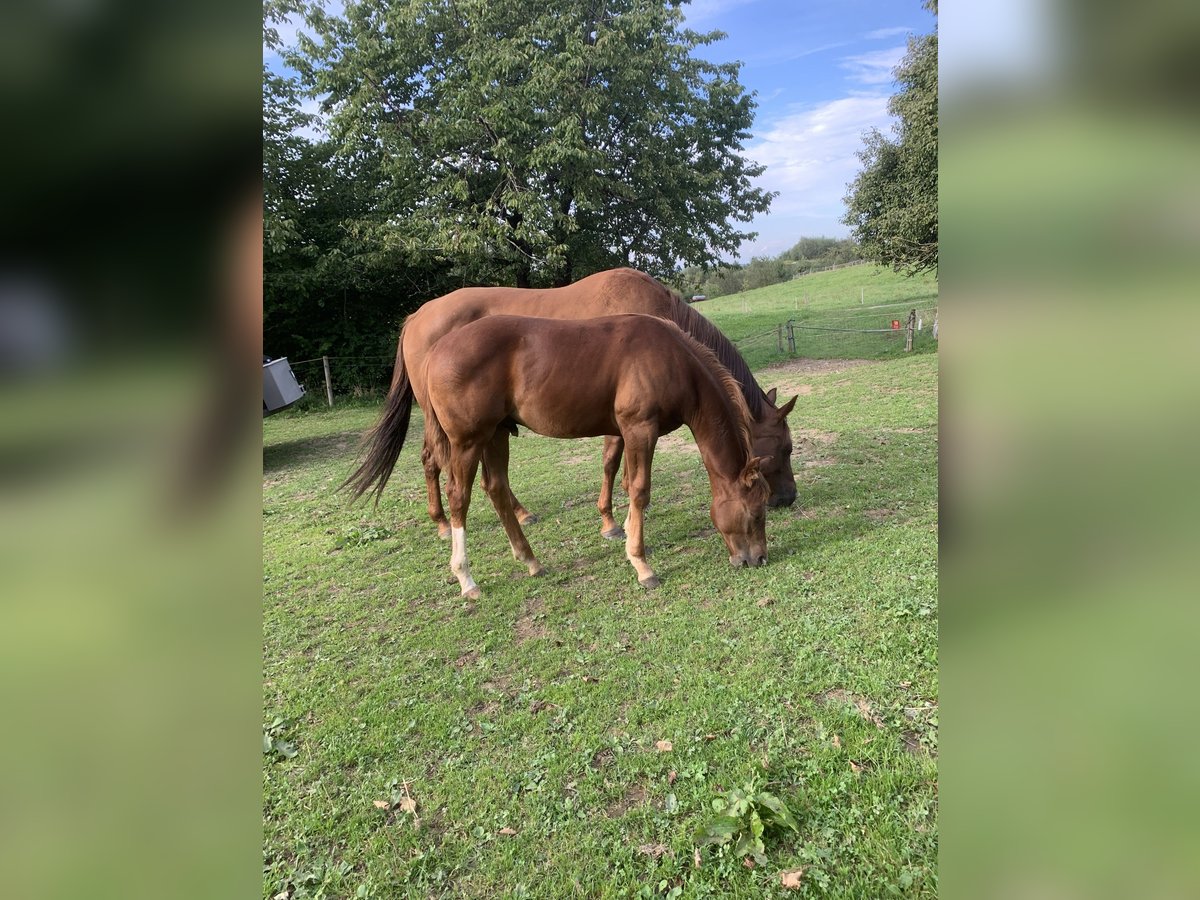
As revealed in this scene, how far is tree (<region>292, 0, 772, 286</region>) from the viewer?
12977 millimetres

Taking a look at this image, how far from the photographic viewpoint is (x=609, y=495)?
5250mm

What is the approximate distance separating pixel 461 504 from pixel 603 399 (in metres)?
1.26

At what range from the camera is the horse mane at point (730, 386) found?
434 centimetres

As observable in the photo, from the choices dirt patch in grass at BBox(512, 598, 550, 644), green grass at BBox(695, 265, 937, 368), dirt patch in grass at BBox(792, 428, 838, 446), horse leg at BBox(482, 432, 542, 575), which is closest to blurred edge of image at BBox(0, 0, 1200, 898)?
dirt patch in grass at BBox(512, 598, 550, 644)

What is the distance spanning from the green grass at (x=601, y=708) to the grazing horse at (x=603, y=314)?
1.27ft

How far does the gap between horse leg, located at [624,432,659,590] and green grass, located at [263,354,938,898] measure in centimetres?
20

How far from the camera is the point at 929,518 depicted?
189 inches
